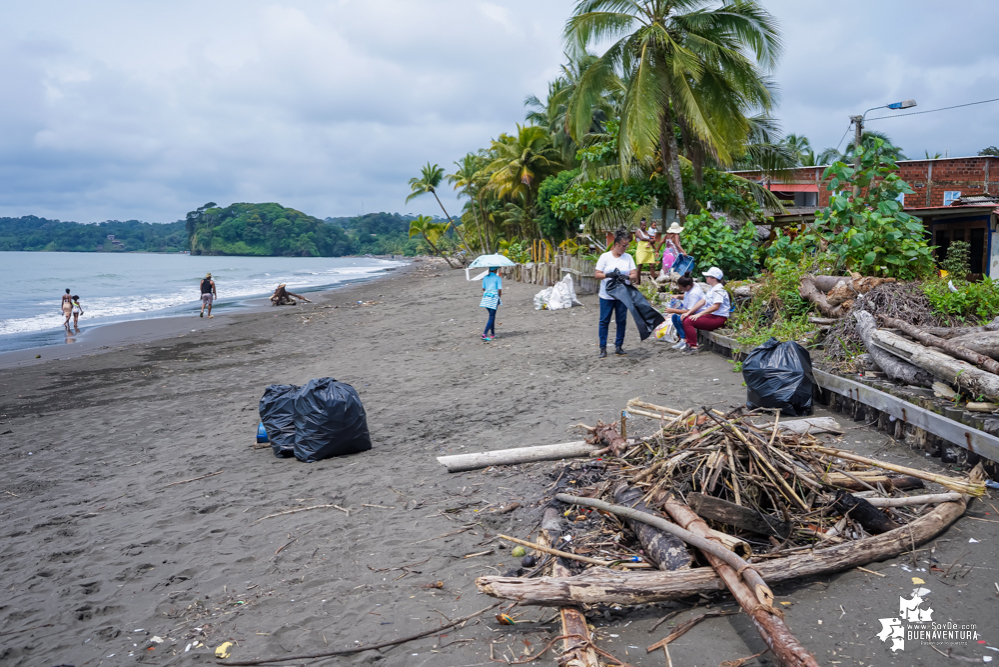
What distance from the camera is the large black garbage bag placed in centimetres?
870

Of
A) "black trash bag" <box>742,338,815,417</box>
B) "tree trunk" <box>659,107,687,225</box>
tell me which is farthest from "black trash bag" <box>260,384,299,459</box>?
"tree trunk" <box>659,107,687,225</box>

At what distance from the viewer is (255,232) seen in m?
120

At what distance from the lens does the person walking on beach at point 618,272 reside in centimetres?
877

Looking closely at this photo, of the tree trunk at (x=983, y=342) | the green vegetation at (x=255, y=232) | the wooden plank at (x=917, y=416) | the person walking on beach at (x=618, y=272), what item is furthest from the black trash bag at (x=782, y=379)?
the green vegetation at (x=255, y=232)

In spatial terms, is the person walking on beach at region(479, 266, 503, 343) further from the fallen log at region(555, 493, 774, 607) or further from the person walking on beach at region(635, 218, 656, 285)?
the fallen log at region(555, 493, 774, 607)

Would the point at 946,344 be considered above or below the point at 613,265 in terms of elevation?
below

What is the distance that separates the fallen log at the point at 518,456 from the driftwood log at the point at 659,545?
1.29m

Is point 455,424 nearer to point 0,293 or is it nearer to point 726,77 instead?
point 726,77

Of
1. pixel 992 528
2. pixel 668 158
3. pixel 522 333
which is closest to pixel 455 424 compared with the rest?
pixel 992 528

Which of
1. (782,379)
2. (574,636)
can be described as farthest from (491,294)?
(574,636)

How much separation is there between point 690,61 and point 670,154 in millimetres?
2278

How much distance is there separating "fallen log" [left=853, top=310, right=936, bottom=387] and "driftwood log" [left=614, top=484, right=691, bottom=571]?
123 inches

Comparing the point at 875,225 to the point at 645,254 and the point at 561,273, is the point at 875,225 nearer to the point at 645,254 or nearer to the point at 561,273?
the point at 645,254

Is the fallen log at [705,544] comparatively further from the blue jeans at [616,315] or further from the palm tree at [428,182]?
the palm tree at [428,182]
